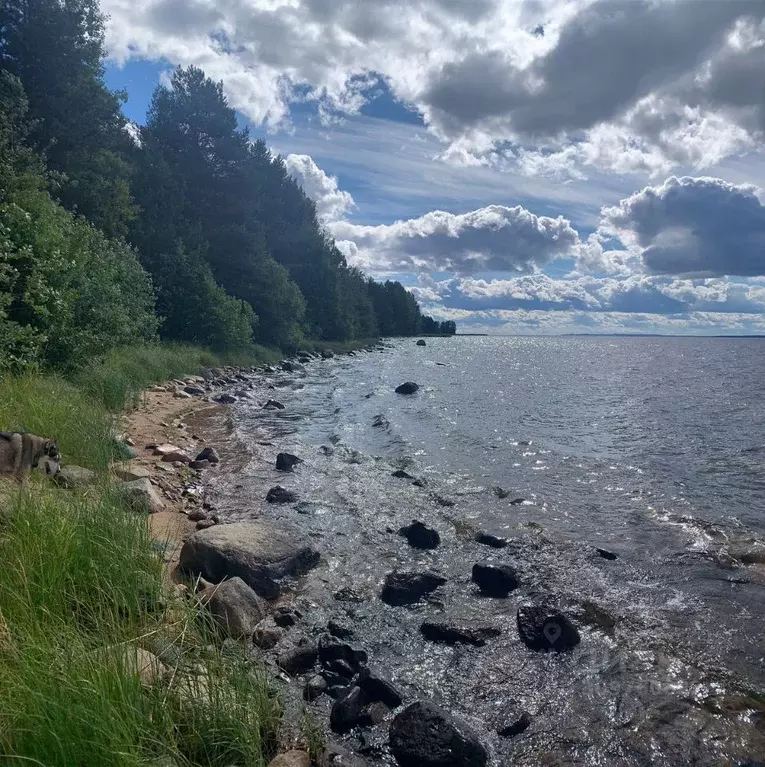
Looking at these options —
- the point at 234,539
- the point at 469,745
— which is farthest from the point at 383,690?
the point at 234,539

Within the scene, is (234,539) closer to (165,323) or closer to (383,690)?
(383,690)

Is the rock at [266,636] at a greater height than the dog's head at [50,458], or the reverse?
the dog's head at [50,458]

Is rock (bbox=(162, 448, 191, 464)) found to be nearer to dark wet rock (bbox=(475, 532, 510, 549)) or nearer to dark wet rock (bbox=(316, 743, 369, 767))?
dark wet rock (bbox=(475, 532, 510, 549))

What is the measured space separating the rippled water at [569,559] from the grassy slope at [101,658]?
5.21 feet

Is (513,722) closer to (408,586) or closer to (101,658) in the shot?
(408,586)

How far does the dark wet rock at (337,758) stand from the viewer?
4551 mm

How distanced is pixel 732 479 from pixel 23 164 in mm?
24635

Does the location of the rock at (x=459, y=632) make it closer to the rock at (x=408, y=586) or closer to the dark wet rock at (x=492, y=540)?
the rock at (x=408, y=586)

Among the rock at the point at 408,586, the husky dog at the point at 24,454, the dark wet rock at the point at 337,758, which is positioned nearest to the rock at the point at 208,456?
the husky dog at the point at 24,454

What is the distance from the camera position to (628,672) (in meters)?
6.23

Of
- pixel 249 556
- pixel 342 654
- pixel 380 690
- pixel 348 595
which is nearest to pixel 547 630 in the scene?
pixel 380 690

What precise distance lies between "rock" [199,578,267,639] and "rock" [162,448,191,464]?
705 centimetres

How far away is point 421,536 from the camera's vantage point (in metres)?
9.88

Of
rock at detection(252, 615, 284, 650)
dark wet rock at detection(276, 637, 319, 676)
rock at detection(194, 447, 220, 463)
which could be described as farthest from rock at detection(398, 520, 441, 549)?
rock at detection(194, 447, 220, 463)
